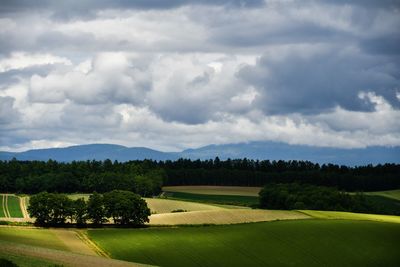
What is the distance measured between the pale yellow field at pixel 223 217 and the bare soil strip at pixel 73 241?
19269 mm

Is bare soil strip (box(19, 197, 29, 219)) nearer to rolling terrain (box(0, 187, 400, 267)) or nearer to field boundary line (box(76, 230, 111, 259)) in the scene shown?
rolling terrain (box(0, 187, 400, 267))

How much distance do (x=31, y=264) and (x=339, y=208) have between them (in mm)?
127563

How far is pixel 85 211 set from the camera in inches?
4847

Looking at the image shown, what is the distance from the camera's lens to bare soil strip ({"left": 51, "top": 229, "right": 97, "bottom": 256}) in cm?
8314

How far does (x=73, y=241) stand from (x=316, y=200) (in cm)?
9343

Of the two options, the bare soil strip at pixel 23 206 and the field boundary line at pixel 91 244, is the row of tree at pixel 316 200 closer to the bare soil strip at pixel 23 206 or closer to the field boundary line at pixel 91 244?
the bare soil strip at pixel 23 206

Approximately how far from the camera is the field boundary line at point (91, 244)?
83.2 m

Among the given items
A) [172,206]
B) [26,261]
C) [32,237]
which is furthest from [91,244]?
[172,206]

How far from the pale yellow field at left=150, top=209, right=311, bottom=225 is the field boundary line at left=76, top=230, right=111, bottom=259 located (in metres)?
19.3

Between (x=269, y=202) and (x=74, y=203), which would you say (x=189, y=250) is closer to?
(x=74, y=203)

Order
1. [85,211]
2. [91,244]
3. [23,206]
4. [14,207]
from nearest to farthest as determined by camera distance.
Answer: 1. [91,244]
2. [85,211]
3. [14,207]
4. [23,206]

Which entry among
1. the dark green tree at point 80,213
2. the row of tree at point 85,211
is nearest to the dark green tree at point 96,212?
the row of tree at point 85,211

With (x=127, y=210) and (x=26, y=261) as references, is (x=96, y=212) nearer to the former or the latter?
(x=127, y=210)

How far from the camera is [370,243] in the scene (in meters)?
100
